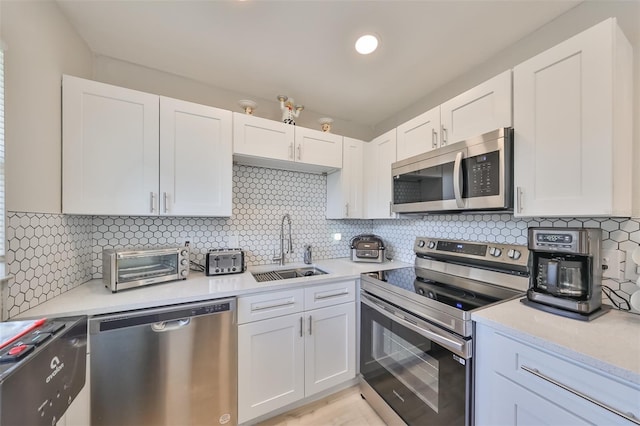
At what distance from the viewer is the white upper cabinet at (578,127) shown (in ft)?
3.26

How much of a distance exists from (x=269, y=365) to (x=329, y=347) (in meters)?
0.47

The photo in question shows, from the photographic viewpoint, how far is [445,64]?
1.77 meters

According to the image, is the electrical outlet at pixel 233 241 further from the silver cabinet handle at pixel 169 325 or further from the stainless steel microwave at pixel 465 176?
the stainless steel microwave at pixel 465 176

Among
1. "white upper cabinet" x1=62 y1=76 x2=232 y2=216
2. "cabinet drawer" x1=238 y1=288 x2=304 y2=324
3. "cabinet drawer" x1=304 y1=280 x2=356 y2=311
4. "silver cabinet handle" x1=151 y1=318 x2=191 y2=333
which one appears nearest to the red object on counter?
"silver cabinet handle" x1=151 y1=318 x2=191 y2=333

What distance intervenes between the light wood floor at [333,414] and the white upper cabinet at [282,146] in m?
1.94

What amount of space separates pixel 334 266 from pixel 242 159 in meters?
1.28

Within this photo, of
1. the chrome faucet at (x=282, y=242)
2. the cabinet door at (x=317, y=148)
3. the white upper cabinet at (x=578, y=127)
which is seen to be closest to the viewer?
the white upper cabinet at (x=578, y=127)

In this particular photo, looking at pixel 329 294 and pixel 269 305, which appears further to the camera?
pixel 329 294

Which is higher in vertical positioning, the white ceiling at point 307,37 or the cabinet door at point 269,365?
the white ceiling at point 307,37

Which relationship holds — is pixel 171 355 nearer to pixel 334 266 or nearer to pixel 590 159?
pixel 334 266

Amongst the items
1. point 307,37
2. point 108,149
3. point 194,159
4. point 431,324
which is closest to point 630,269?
A: point 431,324

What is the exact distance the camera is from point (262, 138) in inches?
75.1

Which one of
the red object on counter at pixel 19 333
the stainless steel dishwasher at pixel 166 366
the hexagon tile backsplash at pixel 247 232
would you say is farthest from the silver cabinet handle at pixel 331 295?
the red object on counter at pixel 19 333

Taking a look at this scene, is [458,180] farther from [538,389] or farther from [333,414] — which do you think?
[333,414]
